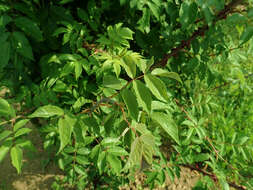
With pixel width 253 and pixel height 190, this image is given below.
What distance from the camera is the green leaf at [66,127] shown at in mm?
574

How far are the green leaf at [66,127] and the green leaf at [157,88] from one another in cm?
28

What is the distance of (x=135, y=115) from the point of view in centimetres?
53

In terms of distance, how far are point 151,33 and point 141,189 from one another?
1.62 m

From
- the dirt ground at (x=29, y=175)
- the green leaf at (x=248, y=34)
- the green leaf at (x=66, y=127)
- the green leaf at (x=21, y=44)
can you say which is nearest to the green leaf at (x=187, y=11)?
the green leaf at (x=248, y=34)

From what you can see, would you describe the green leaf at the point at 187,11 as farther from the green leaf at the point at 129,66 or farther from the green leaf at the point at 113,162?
the green leaf at the point at 113,162

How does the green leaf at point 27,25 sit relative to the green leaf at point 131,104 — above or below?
above

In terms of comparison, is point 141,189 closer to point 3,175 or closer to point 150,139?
point 3,175

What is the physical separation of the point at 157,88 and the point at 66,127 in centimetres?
31

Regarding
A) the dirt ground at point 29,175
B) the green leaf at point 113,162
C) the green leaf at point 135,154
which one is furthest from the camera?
the dirt ground at point 29,175

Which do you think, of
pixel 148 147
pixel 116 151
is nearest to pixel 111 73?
pixel 116 151

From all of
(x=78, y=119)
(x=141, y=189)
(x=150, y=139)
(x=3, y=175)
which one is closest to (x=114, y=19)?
(x=78, y=119)

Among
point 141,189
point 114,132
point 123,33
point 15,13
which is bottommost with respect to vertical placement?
point 141,189

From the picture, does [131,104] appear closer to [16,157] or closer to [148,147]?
[148,147]

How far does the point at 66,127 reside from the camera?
0.60 meters
